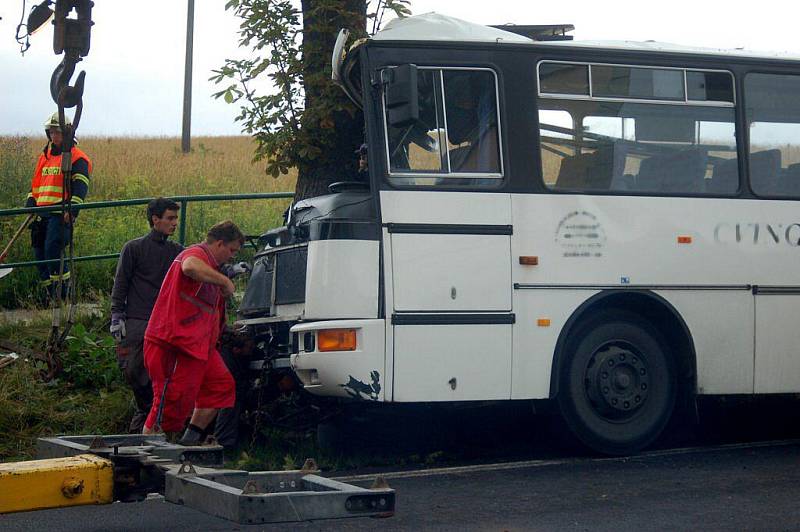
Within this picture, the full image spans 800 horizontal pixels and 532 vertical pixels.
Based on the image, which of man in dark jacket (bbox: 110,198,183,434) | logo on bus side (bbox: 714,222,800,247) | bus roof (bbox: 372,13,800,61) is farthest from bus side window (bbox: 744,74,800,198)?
man in dark jacket (bbox: 110,198,183,434)

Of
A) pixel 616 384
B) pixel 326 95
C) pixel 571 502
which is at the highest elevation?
pixel 326 95

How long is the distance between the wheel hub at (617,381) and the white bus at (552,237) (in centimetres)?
1

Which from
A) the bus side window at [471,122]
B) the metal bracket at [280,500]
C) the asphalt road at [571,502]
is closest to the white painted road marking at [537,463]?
the asphalt road at [571,502]

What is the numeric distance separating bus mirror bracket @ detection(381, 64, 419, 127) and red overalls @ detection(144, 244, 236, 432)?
1.64 metres

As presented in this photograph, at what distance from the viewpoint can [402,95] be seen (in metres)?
8.46

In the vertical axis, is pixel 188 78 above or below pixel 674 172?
above

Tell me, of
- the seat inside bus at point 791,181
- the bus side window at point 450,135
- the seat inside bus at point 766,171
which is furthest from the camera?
the seat inside bus at point 791,181

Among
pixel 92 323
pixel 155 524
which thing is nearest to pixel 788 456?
pixel 155 524

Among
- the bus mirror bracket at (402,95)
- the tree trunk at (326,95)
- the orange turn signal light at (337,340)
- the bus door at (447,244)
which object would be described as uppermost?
the tree trunk at (326,95)

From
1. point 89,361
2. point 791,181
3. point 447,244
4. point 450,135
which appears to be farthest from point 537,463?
point 89,361

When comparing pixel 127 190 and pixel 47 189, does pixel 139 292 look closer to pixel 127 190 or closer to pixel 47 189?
pixel 47 189

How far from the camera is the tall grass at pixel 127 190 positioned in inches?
558

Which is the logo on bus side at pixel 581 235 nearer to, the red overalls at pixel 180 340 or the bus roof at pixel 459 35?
the bus roof at pixel 459 35

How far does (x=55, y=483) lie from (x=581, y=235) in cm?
472
